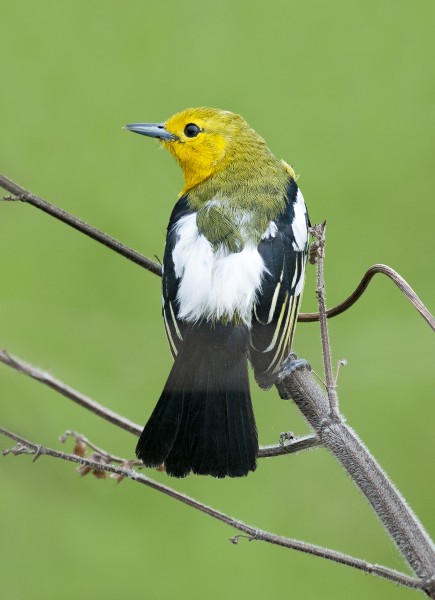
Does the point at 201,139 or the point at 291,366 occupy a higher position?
the point at 201,139

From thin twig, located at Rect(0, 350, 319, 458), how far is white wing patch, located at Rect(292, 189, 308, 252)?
39cm

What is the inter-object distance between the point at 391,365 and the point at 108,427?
500mm

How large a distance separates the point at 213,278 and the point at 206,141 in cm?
42

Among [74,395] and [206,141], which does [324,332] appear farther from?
[206,141]

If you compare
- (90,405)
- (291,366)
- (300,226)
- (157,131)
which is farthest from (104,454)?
(157,131)

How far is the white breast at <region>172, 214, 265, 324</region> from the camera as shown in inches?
→ 47.8

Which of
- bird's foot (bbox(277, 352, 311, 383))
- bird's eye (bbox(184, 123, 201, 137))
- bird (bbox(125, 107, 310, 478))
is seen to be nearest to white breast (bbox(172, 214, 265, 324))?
bird (bbox(125, 107, 310, 478))

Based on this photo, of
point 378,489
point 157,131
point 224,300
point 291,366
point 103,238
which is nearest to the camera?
point 378,489

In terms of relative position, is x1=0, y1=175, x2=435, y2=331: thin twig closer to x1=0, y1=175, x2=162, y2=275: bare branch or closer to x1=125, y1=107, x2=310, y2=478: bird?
x1=0, y1=175, x2=162, y2=275: bare branch

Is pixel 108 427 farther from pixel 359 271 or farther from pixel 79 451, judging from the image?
pixel 359 271

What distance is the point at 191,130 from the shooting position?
1.61 meters

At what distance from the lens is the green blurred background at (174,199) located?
147 centimetres

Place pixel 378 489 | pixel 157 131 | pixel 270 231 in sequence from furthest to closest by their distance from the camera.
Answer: pixel 157 131 < pixel 270 231 < pixel 378 489

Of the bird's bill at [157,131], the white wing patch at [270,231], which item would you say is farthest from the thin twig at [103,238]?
the bird's bill at [157,131]
